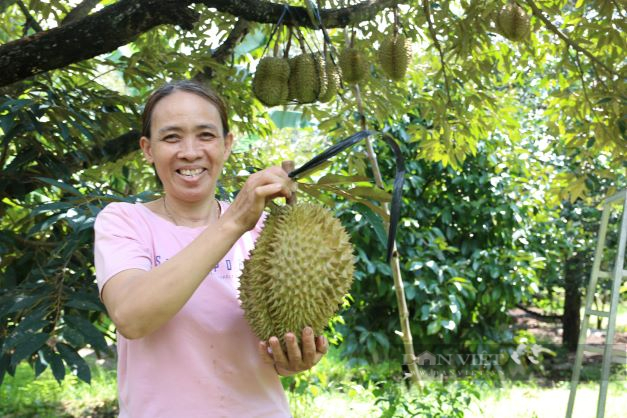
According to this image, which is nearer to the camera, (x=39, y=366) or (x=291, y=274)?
(x=291, y=274)

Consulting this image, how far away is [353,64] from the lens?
8.04ft

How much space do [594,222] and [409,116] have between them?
2.13m

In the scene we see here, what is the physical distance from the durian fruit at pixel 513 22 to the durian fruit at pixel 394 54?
0.34 meters

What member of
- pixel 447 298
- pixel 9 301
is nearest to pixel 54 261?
pixel 9 301

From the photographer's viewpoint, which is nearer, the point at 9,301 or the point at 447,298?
the point at 9,301

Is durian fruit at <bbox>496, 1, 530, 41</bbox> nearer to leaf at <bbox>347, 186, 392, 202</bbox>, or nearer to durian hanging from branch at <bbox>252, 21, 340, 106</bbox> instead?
durian hanging from branch at <bbox>252, 21, 340, 106</bbox>

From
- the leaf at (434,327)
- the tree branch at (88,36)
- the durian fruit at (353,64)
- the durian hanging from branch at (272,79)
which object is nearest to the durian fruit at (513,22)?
the durian fruit at (353,64)

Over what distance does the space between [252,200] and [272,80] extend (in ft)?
4.39

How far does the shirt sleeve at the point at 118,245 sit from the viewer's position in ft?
3.23

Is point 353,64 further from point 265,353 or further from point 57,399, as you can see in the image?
point 57,399

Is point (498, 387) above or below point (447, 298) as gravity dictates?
below

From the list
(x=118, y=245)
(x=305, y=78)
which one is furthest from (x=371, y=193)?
(x=305, y=78)

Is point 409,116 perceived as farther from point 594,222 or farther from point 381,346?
point 594,222

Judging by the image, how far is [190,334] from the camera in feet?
3.45
